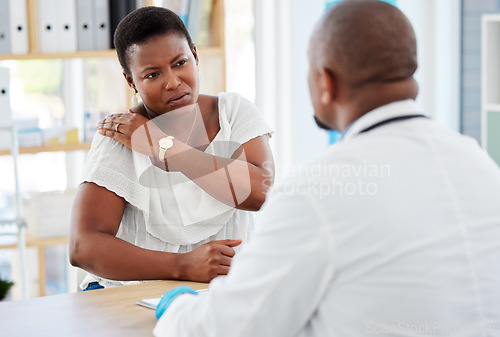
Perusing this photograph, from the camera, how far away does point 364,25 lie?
2.95 ft

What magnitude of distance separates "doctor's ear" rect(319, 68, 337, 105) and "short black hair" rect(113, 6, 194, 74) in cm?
81

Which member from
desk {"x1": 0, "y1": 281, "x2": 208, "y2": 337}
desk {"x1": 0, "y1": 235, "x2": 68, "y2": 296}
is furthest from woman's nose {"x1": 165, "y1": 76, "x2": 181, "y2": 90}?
desk {"x1": 0, "y1": 235, "x2": 68, "y2": 296}

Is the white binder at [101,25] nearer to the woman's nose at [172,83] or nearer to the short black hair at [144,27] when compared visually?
the short black hair at [144,27]

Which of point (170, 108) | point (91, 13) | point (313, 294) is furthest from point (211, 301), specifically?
point (91, 13)

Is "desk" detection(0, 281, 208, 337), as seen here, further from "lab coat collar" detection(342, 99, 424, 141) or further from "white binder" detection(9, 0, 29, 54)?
"white binder" detection(9, 0, 29, 54)

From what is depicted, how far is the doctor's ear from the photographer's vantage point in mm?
934

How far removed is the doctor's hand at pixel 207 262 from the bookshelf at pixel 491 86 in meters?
2.21

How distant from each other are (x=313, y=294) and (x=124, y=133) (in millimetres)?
964

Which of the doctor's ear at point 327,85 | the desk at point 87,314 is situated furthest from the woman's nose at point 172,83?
the doctor's ear at point 327,85

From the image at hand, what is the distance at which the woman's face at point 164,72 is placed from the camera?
164 centimetres

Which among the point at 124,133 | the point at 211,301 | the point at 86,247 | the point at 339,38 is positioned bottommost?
the point at 86,247

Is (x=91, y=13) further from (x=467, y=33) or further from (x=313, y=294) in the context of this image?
(x=313, y=294)

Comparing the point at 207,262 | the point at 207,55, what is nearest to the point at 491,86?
the point at 207,55

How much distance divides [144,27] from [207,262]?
2.13ft
